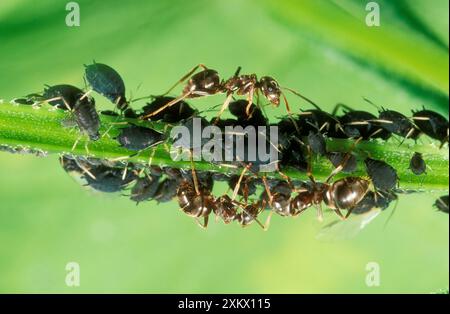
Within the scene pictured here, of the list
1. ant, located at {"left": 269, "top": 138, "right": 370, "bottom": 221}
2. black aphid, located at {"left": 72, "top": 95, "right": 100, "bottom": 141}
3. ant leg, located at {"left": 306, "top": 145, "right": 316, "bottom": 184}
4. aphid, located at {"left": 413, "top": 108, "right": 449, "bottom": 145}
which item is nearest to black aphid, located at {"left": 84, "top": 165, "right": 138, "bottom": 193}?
black aphid, located at {"left": 72, "top": 95, "right": 100, "bottom": 141}

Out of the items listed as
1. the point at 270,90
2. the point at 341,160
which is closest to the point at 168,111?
the point at 270,90

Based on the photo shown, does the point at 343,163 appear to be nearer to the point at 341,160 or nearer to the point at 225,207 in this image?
the point at 341,160

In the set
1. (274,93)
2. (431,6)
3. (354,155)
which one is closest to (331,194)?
(354,155)

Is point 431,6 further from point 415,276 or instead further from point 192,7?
point 415,276

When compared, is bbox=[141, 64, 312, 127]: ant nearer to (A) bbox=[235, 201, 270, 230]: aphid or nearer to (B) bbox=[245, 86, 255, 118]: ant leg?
(B) bbox=[245, 86, 255, 118]: ant leg

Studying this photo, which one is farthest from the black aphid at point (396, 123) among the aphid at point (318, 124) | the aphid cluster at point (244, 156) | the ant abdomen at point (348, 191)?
the ant abdomen at point (348, 191)
